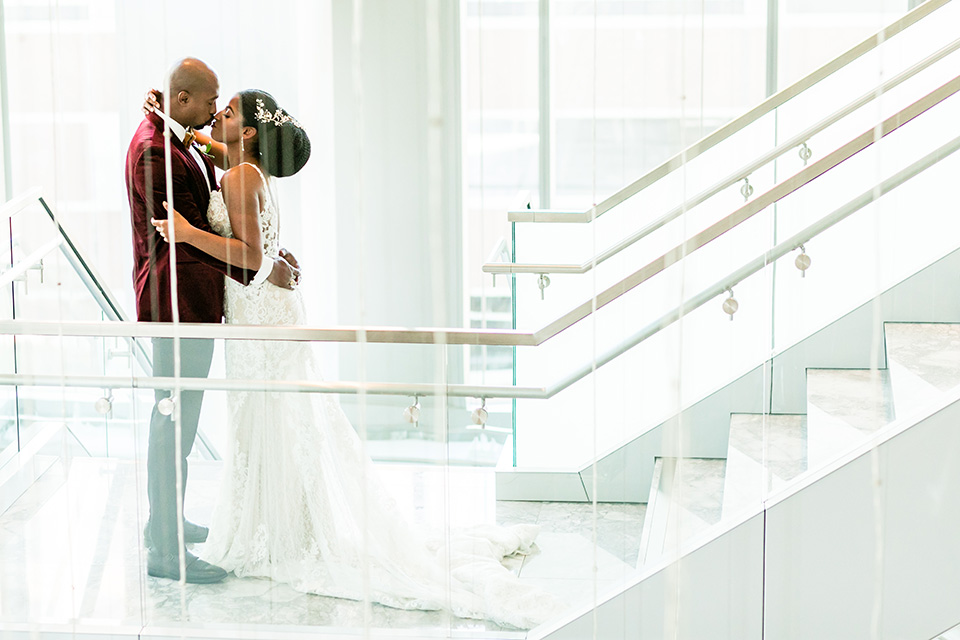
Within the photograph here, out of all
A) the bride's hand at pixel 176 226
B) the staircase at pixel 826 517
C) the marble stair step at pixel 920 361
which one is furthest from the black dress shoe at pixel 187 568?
the marble stair step at pixel 920 361

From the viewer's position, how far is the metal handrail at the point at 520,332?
5.74ft

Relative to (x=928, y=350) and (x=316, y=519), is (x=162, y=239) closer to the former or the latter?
(x=316, y=519)

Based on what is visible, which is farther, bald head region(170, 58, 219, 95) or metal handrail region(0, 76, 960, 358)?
bald head region(170, 58, 219, 95)

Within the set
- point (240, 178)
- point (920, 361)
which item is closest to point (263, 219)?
point (240, 178)

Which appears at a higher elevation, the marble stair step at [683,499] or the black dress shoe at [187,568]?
the marble stair step at [683,499]

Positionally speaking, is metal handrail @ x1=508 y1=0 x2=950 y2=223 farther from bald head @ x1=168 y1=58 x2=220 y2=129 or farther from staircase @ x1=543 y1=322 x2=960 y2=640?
bald head @ x1=168 y1=58 x2=220 y2=129

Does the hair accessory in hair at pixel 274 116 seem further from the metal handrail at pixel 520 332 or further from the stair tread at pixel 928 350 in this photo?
the stair tread at pixel 928 350

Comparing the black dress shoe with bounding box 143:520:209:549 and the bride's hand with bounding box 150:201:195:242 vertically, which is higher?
the bride's hand with bounding box 150:201:195:242

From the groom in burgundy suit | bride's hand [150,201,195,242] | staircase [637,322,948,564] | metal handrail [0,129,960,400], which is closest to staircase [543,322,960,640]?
staircase [637,322,948,564]

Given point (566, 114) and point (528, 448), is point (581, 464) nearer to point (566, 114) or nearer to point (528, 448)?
point (528, 448)

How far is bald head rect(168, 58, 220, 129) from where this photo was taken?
1856 millimetres

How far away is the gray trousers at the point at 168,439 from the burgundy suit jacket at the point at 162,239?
2.3 inches

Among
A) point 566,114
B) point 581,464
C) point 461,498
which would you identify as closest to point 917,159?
point 566,114

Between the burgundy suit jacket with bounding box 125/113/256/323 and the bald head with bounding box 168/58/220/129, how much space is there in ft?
0.13
